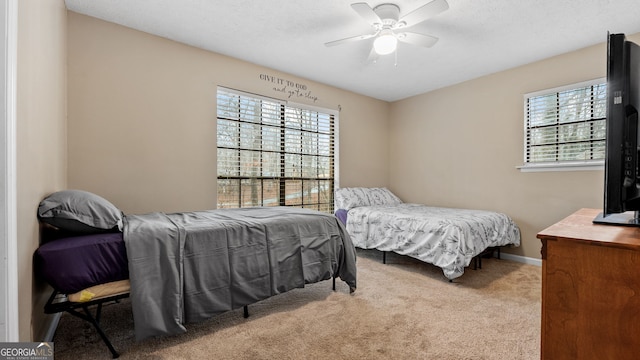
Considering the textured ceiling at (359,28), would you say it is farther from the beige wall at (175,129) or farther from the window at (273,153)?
the window at (273,153)

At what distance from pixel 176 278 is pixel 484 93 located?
4162 mm

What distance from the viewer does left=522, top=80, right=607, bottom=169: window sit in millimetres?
3104

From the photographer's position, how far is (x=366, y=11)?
85.8 inches

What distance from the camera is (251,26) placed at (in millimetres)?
2725

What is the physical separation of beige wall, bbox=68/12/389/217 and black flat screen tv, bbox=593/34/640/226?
3.15 m

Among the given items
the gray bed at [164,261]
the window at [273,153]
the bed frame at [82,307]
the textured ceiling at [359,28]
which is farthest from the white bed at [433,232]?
the bed frame at [82,307]

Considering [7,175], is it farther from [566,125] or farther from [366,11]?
[566,125]

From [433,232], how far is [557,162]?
5.78 feet

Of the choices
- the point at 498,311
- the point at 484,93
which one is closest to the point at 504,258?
the point at 498,311

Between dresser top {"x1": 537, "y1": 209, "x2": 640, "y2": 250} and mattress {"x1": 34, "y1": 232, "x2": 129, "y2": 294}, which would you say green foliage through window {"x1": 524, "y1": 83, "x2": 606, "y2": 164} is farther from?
mattress {"x1": 34, "y1": 232, "x2": 129, "y2": 294}

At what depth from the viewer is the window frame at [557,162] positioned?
3.08 meters

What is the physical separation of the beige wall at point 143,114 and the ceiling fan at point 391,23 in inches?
65.6

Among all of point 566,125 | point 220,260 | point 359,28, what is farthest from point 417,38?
point 220,260

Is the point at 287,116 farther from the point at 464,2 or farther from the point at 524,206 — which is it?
the point at 524,206
